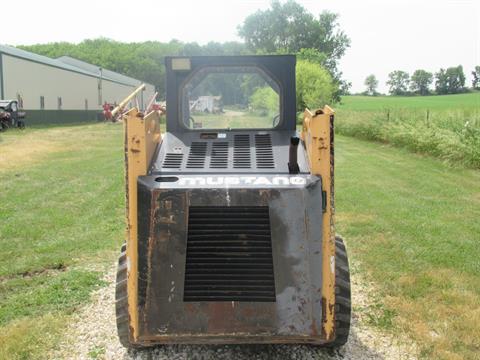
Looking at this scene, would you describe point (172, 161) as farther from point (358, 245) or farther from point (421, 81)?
point (421, 81)

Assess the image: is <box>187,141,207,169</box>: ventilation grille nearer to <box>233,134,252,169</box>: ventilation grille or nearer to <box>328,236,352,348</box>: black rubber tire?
<box>233,134,252,169</box>: ventilation grille

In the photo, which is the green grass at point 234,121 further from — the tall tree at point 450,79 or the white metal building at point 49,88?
the tall tree at point 450,79

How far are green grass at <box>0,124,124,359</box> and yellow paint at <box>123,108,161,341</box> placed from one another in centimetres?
118

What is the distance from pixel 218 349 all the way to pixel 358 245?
379 cm

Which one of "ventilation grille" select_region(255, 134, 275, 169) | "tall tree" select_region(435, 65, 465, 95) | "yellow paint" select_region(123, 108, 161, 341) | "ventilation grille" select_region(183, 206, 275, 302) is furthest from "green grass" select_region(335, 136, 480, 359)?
"tall tree" select_region(435, 65, 465, 95)

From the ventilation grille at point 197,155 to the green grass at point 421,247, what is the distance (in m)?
2.14

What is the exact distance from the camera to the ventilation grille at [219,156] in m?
3.88

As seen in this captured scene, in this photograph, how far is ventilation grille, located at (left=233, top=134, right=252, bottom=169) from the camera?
12.7 feet

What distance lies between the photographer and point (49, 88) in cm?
4219

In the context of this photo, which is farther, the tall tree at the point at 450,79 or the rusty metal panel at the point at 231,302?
the tall tree at the point at 450,79

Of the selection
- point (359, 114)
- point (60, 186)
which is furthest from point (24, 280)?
point (359, 114)

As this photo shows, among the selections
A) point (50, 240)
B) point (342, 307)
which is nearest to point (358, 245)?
point (342, 307)

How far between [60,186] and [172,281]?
9831mm

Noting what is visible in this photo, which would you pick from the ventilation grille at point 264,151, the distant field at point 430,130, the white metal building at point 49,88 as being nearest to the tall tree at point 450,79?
the white metal building at point 49,88
